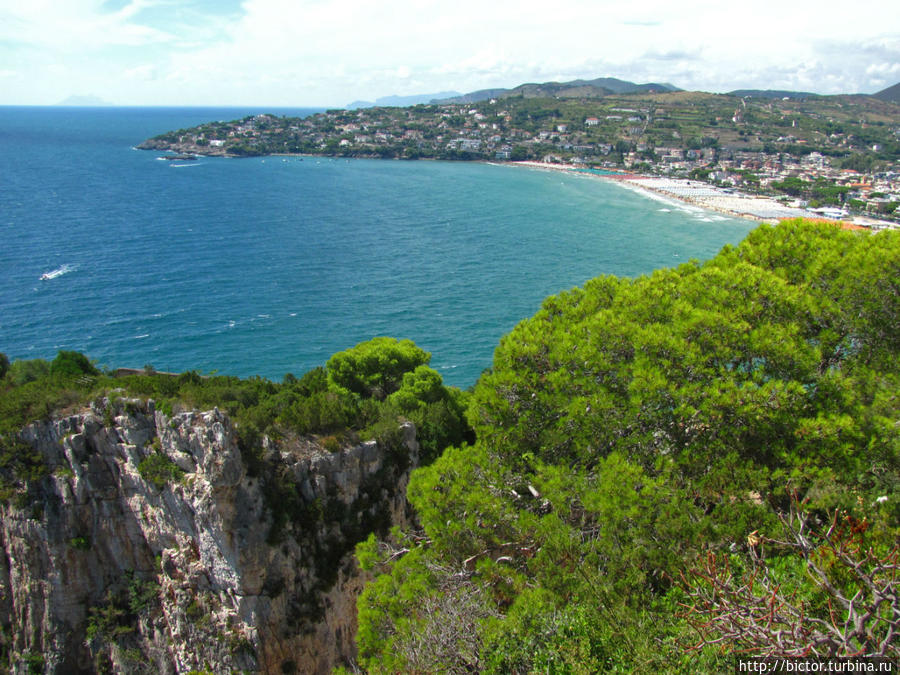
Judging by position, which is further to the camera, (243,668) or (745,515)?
(243,668)

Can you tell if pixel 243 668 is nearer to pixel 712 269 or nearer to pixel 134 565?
pixel 134 565

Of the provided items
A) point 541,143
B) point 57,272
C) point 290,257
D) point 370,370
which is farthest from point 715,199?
point 57,272

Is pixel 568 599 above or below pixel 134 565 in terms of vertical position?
above

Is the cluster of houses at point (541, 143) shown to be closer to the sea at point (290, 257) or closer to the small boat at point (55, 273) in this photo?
the sea at point (290, 257)

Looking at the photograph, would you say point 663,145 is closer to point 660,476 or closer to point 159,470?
point 159,470

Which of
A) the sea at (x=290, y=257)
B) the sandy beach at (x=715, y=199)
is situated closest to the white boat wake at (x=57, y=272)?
the sea at (x=290, y=257)

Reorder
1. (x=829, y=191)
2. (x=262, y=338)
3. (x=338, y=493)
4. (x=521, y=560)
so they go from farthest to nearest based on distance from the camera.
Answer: (x=829, y=191) → (x=262, y=338) → (x=338, y=493) → (x=521, y=560)

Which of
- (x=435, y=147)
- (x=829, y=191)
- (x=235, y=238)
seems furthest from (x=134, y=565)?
(x=435, y=147)
